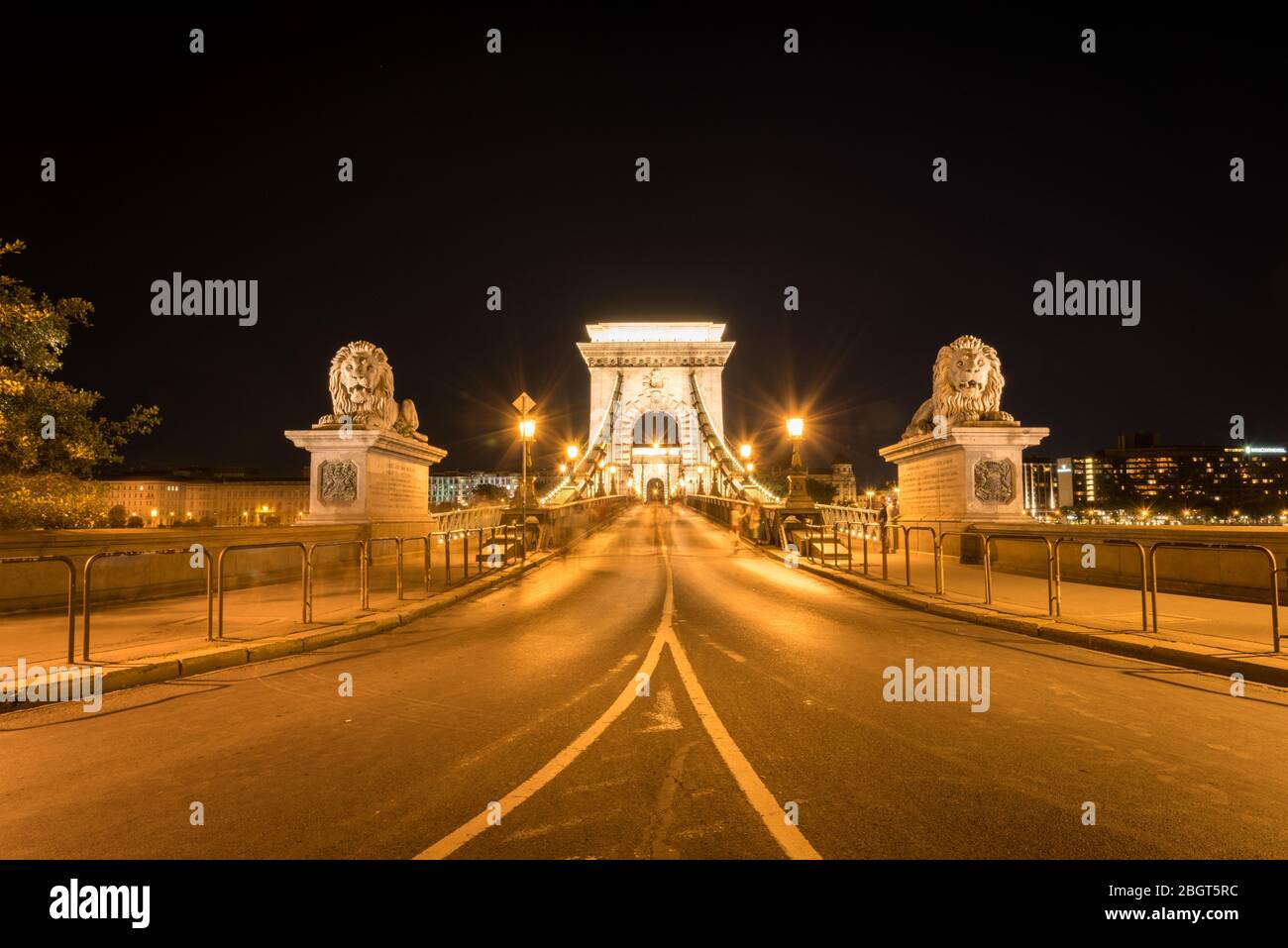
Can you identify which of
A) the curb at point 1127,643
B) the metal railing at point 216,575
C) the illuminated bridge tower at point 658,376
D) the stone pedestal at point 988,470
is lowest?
the curb at point 1127,643

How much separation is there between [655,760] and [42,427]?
40.6ft

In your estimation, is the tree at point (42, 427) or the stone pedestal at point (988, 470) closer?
the tree at point (42, 427)

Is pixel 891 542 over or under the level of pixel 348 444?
under

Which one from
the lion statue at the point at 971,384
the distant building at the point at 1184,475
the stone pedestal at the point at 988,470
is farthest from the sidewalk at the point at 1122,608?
the distant building at the point at 1184,475

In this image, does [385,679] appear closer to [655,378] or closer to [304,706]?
[304,706]

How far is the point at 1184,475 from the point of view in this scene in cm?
11256

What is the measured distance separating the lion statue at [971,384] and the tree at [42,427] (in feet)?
59.3

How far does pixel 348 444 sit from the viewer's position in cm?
1722

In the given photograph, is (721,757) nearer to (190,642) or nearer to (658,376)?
(190,642)

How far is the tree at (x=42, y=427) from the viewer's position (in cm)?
1087

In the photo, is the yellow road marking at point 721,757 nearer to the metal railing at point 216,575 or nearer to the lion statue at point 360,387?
the metal railing at point 216,575

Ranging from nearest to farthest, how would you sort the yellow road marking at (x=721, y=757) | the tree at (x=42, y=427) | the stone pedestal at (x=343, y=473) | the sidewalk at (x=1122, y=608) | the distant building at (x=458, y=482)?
1. the yellow road marking at (x=721, y=757)
2. the sidewalk at (x=1122, y=608)
3. the tree at (x=42, y=427)
4. the stone pedestal at (x=343, y=473)
5. the distant building at (x=458, y=482)
